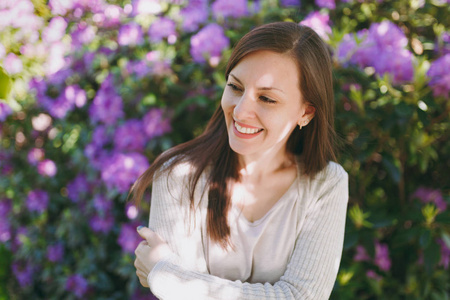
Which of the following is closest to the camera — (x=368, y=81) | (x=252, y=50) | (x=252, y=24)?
(x=252, y=50)

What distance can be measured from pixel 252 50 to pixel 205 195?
0.55 metres

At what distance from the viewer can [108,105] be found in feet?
8.68

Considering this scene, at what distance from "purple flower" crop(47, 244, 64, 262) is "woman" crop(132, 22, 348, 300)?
1608 mm

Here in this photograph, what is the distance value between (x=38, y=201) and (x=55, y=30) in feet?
4.12

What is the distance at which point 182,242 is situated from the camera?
1.47 meters

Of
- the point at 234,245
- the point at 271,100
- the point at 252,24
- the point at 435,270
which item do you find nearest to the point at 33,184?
the point at 252,24

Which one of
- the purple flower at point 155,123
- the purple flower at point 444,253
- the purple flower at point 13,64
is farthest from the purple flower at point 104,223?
the purple flower at point 444,253

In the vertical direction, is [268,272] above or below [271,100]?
below

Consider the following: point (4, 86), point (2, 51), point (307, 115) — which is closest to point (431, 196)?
point (307, 115)

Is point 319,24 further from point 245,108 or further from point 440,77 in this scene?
point 245,108

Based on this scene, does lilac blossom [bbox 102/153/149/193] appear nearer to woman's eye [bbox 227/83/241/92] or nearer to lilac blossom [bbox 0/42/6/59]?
woman's eye [bbox 227/83/241/92]

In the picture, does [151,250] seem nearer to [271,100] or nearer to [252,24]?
[271,100]

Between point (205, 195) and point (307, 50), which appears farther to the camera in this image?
point (205, 195)

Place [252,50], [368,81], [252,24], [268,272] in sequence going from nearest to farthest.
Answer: [252,50] → [268,272] → [368,81] → [252,24]
